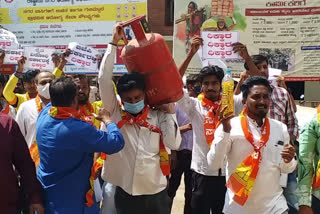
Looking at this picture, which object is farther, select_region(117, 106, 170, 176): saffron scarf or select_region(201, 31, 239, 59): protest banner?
select_region(201, 31, 239, 59): protest banner

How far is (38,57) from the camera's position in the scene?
234 inches

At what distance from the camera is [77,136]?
101 inches

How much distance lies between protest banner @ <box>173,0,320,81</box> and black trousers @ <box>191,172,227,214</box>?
14.9ft

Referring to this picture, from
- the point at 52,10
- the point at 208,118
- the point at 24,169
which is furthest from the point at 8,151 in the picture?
the point at 52,10

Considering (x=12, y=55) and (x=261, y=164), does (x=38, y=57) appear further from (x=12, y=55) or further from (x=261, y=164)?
(x=261, y=164)

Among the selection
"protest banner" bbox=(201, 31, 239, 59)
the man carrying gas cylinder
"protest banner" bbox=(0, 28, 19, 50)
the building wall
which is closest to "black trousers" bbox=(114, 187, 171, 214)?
the man carrying gas cylinder

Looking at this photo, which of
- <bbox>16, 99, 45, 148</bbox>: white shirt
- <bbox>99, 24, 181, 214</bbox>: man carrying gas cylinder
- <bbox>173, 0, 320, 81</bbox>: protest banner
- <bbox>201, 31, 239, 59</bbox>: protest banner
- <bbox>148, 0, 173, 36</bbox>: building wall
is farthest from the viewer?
<bbox>148, 0, 173, 36</bbox>: building wall

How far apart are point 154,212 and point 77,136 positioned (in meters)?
0.85

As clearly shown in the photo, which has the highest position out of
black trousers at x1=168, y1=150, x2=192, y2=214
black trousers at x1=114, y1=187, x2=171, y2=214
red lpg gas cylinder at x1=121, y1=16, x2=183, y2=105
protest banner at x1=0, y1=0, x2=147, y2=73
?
protest banner at x1=0, y1=0, x2=147, y2=73

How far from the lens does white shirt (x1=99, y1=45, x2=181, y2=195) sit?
9.32ft

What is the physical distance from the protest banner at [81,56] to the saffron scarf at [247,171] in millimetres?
2940

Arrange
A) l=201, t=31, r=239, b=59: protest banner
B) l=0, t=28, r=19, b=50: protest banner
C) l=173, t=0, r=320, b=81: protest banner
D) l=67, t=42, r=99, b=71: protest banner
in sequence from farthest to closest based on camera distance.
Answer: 1. l=173, t=0, r=320, b=81: protest banner
2. l=0, t=28, r=19, b=50: protest banner
3. l=67, t=42, r=99, b=71: protest banner
4. l=201, t=31, r=239, b=59: protest banner

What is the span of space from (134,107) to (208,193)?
1.36m

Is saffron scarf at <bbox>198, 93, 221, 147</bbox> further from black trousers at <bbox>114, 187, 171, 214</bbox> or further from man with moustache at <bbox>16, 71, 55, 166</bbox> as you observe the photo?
man with moustache at <bbox>16, 71, 55, 166</bbox>
